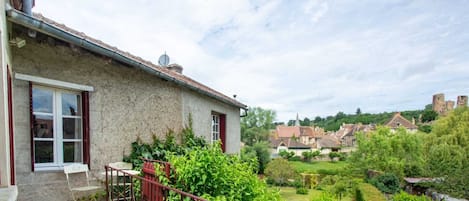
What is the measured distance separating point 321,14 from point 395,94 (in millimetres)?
34964

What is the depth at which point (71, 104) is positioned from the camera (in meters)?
5.70

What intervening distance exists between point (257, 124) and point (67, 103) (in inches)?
1799

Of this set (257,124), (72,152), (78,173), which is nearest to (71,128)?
(72,152)

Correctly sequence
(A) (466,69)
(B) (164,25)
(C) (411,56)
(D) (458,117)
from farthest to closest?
(A) (466,69) < (D) (458,117) < (C) (411,56) < (B) (164,25)

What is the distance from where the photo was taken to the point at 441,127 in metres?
24.6

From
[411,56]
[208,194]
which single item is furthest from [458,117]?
[208,194]

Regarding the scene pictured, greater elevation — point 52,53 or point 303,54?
point 303,54

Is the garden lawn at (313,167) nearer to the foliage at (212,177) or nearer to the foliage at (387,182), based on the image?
the foliage at (387,182)

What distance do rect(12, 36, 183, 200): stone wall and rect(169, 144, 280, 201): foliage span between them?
283 cm

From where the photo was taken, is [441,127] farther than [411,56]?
Yes

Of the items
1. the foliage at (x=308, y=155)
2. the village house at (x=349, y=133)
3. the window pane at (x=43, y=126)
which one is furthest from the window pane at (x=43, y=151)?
the village house at (x=349, y=133)

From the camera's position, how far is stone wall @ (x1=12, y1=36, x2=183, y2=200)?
4.84 meters

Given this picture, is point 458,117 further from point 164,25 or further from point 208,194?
point 208,194

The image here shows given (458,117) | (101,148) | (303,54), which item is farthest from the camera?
(458,117)
